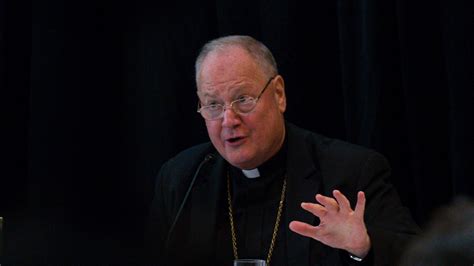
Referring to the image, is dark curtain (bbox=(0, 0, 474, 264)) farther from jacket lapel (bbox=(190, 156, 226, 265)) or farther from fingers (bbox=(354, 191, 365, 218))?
fingers (bbox=(354, 191, 365, 218))

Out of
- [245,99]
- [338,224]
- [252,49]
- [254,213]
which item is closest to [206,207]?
[254,213]

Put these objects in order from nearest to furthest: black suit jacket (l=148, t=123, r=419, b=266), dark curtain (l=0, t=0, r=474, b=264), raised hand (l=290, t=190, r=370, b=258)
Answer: raised hand (l=290, t=190, r=370, b=258) < black suit jacket (l=148, t=123, r=419, b=266) < dark curtain (l=0, t=0, r=474, b=264)

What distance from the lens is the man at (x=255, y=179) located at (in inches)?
89.5

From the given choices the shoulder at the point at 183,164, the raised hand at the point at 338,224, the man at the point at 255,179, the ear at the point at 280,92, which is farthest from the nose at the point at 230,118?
the raised hand at the point at 338,224

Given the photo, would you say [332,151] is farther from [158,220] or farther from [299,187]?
[158,220]

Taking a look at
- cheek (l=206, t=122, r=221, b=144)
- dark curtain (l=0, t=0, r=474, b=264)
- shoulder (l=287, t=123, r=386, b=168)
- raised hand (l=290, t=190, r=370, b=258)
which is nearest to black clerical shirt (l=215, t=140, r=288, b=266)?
shoulder (l=287, t=123, r=386, b=168)

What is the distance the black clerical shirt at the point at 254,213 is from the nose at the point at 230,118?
0.85 feet

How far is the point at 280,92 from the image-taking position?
258 centimetres

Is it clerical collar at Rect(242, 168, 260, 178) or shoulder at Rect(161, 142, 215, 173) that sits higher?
shoulder at Rect(161, 142, 215, 173)

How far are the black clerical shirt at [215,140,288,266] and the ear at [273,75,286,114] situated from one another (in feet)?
0.52

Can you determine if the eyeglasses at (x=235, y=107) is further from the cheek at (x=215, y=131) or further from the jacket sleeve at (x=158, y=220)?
the jacket sleeve at (x=158, y=220)

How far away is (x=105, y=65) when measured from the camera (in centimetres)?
305

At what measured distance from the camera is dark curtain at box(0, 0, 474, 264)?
2777 mm

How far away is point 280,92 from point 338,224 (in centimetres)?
92
